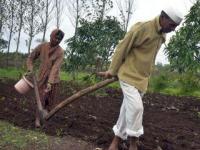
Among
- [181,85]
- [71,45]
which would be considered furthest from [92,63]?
[181,85]

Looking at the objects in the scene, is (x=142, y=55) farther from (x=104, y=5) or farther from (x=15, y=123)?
(x=104, y=5)

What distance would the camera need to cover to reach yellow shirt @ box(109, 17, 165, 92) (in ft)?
20.3

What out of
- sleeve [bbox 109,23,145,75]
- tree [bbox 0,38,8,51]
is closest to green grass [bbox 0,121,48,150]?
sleeve [bbox 109,23,145,75]

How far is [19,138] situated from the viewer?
6688mm

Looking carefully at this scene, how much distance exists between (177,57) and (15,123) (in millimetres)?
13832

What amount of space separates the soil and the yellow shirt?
104cm

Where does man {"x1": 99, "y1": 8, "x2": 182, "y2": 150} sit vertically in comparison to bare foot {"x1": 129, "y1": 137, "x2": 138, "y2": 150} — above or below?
above

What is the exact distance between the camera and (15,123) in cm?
786

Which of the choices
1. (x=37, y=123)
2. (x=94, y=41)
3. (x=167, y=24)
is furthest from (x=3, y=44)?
(x=167, y=24)

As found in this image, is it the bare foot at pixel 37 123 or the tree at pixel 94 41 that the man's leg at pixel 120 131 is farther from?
the tree at pixel 94 41

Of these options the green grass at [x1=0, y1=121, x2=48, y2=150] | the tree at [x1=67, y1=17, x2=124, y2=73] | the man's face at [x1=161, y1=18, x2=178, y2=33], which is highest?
the tree at [x1=67, y1=17, x2=124, y2=73]

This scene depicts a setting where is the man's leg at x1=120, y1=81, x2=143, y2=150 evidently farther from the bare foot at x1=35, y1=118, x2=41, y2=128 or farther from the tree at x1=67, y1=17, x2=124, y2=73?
the tree at x1=67, y1=17, x2=124, y2=73

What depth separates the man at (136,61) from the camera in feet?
20.0

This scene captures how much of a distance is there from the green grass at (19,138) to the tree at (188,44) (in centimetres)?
1365
